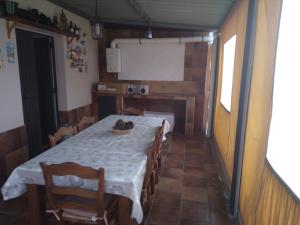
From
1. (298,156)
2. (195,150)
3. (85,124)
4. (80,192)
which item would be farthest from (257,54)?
(195,150)

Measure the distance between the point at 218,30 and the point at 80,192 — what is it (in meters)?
3.75

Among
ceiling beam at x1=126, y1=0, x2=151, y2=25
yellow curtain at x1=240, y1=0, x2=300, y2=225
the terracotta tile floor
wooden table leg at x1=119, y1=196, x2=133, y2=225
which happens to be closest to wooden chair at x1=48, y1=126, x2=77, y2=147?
the terracotta tile floor

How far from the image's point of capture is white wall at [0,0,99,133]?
2631 millimetres

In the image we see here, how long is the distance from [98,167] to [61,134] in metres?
0.80

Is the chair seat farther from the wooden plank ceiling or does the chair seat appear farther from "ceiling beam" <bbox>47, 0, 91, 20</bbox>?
"ceiling beam" <bbox>47, 0, 91, 20</bbox>

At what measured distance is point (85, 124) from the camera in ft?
8.82

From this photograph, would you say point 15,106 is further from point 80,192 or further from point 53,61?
point 80,192

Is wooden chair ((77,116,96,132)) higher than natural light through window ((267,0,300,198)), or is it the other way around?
natural light through window ((267,0,300,198))

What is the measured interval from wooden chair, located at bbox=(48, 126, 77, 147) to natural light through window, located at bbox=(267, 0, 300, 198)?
5.69ft

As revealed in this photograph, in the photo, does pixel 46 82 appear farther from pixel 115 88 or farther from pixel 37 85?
pixel 115 88

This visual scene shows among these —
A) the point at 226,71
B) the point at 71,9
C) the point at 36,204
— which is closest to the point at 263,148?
the point at 36,204

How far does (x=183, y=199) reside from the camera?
2430 millimetres

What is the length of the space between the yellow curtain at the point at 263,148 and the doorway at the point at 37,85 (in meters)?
2.83

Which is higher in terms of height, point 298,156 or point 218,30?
point 218,30
